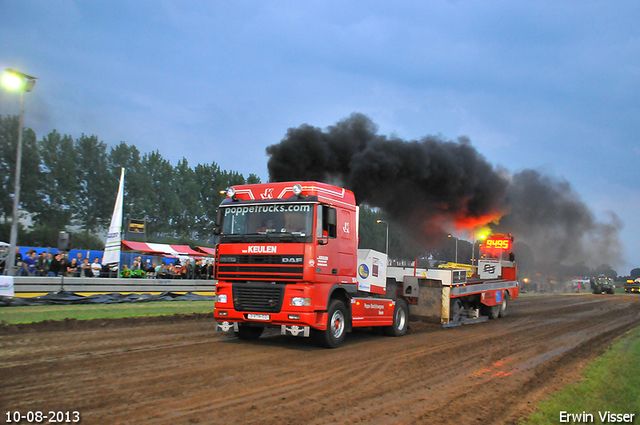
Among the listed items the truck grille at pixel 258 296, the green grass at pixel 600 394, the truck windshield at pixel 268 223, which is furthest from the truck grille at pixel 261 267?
the green grass at pixel 600 394

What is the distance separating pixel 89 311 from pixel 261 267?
7509 millimetres

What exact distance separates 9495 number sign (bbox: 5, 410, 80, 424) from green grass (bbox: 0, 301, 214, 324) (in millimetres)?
7534

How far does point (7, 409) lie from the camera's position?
15.5 feet

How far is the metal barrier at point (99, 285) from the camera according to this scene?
15.4 m

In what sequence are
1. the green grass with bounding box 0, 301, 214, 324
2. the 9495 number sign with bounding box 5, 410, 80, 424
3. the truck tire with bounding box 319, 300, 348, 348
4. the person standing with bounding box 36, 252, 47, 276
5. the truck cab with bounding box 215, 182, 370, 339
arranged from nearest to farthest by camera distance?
1. the 9495 number sign with bounding box 5, 410, 80, 424
2. the truck cab with bounding box 215, 182, 370, 339
3. the truck tire with bounding box 319, 300, 348, 348
4. the green grass with bounding box 0, 301, 214, 324
5. the person standing with bounding box 36, 252, 47, 276

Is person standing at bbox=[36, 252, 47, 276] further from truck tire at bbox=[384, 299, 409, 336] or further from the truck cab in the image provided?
truck tire at bbox=[384, 299, 409, 336]

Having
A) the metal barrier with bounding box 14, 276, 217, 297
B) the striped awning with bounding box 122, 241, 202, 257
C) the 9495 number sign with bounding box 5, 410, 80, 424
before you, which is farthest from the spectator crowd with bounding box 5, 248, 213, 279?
the 9495 number sign with bounding box 5, 410, 80, 424

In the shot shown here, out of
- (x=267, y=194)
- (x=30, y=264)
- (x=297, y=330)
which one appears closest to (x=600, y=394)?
(x=297, y=330)

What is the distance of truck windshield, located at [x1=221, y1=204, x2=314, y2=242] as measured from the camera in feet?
29.6

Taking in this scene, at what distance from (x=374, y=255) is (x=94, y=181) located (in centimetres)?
4576

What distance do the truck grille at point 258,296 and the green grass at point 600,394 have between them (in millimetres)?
4778

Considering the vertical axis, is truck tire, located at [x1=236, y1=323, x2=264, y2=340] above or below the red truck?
below

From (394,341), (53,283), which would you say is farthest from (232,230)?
(53,283)

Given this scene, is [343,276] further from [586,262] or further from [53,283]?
[586,262]
